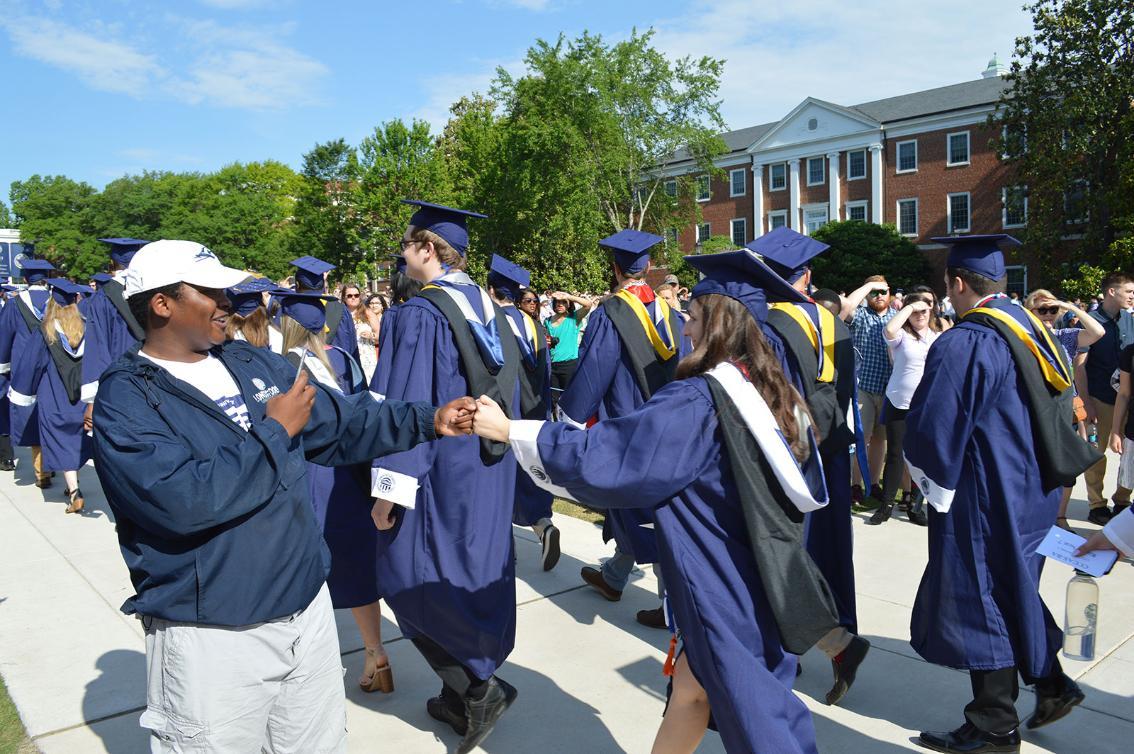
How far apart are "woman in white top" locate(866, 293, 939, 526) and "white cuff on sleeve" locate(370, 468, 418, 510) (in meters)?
4.53

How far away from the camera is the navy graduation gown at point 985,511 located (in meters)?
3.36

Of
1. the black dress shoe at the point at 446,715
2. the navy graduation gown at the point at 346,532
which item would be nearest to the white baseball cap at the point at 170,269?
the navy graduation gown at the point at 346,532

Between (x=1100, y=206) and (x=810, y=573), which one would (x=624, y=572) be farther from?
(x=1100, y=206)

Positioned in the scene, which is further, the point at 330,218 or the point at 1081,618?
the point at 330,218

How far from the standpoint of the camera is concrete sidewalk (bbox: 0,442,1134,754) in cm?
360

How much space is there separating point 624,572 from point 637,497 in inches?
112

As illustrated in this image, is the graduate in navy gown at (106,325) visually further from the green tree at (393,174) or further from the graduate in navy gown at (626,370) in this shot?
the green tree at (393,174)

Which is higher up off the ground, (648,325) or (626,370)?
(648,325)

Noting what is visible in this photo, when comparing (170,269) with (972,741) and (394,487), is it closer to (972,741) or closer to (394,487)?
(394,487)

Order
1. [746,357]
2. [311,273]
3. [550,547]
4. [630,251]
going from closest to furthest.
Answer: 1. [746,357]
2. [630,251]
3. [550,547]
4. [311,273]

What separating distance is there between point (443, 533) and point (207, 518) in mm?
1595

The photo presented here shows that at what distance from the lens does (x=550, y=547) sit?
18.6ft

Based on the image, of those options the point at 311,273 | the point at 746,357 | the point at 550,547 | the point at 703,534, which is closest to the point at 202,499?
the point at 703,534

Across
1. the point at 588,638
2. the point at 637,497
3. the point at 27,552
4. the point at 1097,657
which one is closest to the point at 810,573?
the point at 637,497
